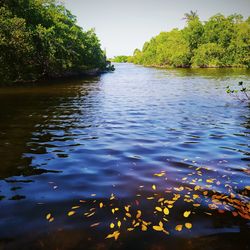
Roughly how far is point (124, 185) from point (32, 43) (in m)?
33.8

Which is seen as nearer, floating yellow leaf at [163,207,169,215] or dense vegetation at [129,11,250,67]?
floating yellow leaf at [163,207,169,215]

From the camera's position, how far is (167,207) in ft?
18.7

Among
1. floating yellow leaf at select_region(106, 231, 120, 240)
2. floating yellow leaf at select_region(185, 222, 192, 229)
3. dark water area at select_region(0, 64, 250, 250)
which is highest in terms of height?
floating yellow leaf at select_region(185, 222, 192, 229)

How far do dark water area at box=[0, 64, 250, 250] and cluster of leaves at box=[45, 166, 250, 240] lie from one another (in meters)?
0.02

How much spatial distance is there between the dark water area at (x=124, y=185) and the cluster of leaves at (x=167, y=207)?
22 mm

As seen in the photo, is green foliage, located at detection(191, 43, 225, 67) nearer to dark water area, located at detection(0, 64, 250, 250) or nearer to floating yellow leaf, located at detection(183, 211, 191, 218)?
dark water area, located at detection(0, 64, 250, 250)

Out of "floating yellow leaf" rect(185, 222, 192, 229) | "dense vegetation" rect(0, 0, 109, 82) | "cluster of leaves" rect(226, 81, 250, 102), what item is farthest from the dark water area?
"dense vegetation" rect(0, 0, 109, 82)

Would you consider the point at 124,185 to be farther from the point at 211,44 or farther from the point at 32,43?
the point at 211,44

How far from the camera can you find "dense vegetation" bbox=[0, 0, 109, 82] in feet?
97.1

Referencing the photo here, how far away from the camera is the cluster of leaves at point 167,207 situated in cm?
509

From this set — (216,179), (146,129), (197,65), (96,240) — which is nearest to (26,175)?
(96,240)

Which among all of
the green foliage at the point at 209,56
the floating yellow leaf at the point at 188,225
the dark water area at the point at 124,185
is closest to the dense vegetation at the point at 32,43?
the dark water area at the point at 124,185

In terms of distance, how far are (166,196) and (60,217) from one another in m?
2.55

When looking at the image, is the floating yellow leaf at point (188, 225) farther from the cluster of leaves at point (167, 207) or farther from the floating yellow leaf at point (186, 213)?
the floating yellow leaf at point (186, 213)
